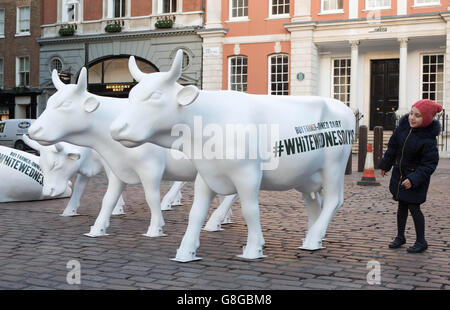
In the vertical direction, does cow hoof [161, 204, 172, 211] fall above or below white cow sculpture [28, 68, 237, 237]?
below

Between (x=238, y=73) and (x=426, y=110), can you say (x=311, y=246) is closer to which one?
(x=426, y=110)

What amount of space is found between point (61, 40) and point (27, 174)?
24.7 metres

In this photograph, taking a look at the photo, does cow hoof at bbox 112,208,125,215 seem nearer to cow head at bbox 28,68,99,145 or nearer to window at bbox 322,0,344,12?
cow head at bbox 28,68,99,145

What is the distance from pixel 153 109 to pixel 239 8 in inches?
965

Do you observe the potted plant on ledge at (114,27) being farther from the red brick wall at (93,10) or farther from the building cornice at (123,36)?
the red brick wall at (93,10)

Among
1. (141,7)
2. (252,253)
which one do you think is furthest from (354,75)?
(252,253)

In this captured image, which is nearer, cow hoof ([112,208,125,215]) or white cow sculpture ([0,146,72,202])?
cow hoof ([112,208,125,215])

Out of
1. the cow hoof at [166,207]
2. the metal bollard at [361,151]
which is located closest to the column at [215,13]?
the metal bollard at [361,151]

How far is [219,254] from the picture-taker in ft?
18.4

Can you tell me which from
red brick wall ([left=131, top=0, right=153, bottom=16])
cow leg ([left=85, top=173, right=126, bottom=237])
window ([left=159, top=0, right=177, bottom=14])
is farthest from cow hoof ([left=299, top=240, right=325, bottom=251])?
red brick wall ([left=131, top=0, right=153, bottom=16])

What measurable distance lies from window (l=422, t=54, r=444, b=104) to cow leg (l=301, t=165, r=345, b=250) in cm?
2098

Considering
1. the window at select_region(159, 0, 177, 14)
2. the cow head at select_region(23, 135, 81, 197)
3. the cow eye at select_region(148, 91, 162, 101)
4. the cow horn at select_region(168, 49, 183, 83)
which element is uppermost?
the window at select_region(159, 0, 177, 14)

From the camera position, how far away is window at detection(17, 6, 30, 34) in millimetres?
34062
